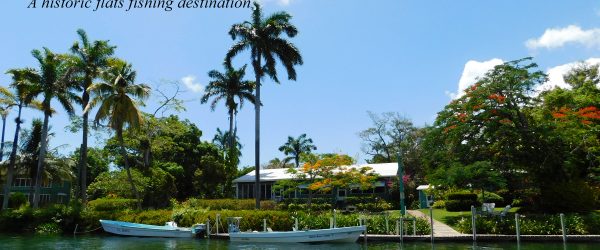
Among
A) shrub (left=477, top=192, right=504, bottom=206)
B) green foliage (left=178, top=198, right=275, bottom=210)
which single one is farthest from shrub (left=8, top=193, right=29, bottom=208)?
shrub (left=477, top=192, right=504, bottom=206)

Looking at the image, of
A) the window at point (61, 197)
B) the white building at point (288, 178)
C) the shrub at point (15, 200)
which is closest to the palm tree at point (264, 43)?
the white building at point (288, 178)

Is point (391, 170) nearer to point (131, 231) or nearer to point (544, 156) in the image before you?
point (544, 156)

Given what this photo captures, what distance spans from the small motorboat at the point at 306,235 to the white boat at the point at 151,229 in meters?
3.38

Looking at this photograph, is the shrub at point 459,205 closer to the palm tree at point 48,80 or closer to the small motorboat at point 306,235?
the small motorboat at point 306,235

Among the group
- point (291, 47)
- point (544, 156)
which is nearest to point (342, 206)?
point (291, 47)

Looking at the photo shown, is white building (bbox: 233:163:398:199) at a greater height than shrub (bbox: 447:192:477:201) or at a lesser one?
→ greater

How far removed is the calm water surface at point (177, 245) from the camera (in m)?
20.9

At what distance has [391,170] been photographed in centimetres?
4231

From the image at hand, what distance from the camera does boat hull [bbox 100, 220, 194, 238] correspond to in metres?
27.4

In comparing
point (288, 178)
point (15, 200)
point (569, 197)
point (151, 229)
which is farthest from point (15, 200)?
point (569, 197)

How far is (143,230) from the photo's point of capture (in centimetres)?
2847

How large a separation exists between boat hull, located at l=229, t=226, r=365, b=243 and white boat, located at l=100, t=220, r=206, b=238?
3768 mm

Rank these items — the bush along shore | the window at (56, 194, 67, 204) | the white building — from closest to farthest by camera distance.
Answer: the bush along shore
the white building
the window at (56, 194, 67, 204)

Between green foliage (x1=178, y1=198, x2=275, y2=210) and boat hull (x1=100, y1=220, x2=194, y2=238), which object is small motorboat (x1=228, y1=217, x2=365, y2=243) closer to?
boat hull (x1=100, y1=220, x2=194, y2=238)
